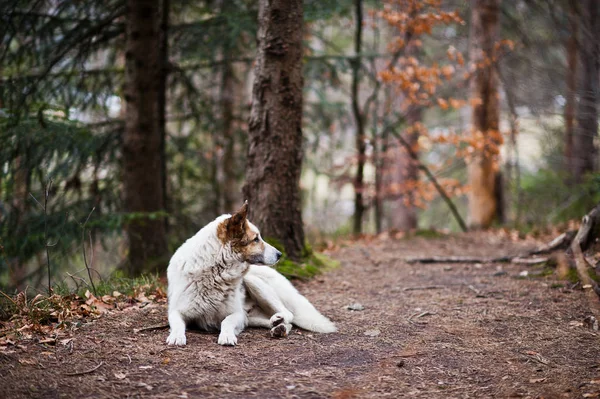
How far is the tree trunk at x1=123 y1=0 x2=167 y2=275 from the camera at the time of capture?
8.73m

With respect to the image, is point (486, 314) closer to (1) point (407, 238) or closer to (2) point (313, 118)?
(1) point (407, 238)

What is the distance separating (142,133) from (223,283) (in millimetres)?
4953

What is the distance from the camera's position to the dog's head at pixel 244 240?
190 inches

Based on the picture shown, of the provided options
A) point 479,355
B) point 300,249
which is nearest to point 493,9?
point 300,249

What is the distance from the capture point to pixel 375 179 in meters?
13.4

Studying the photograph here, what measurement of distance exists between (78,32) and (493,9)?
10002 millimetres

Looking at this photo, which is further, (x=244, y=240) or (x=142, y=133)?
(x=142, y=133)

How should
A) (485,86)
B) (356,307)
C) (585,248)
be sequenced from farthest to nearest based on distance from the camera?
(485,86) → (585,248) → (356,307)

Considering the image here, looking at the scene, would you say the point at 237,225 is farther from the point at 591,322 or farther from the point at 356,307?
the point at 591,322

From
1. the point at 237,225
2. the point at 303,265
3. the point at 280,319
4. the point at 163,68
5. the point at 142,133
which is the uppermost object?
the point at 163,68

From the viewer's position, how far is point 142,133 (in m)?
8.84

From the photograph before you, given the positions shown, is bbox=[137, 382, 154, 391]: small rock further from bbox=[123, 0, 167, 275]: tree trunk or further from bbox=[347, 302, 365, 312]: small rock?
bbox=[123, 0, 167, 275]: tree trunk

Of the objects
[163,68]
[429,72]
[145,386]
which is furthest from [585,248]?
[163,68]

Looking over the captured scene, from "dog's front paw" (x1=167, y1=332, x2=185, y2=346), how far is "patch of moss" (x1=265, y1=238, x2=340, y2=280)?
8.55ft
